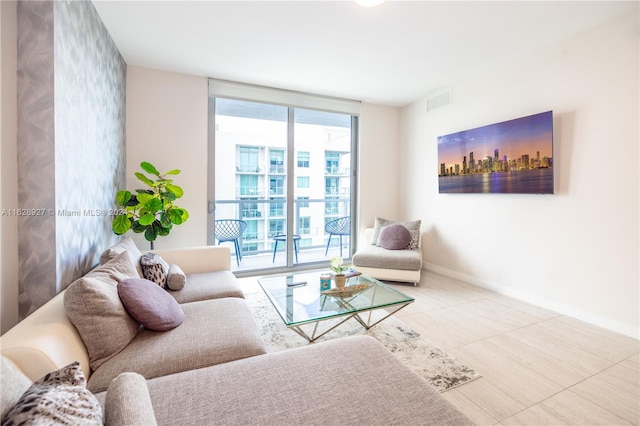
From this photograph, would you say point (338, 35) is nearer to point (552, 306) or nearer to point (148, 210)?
point (148, 210)

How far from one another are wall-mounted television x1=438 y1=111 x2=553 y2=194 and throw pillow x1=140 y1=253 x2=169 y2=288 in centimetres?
343

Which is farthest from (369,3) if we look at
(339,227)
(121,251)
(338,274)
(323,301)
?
(339,227)

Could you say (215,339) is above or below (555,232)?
below

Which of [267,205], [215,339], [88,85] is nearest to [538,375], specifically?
[215,339]

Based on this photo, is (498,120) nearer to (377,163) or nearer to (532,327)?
(377,163)

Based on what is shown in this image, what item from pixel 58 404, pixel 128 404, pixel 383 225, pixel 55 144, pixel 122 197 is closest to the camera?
pixel 58 404

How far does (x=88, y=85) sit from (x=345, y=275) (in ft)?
8.17

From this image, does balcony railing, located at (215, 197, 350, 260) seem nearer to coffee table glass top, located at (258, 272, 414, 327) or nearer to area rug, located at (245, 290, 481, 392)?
area rug, located at (245, 290, 481, 392)

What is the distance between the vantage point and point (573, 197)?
106 inches

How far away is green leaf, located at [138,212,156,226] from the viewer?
2.64m

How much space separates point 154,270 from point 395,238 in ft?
9.53

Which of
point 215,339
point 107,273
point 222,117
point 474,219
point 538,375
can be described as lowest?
point 538,375

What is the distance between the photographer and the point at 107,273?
158 cm

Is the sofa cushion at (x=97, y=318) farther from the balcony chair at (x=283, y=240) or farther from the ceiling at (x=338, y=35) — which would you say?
the balcony chair at (x=283, y=240)
